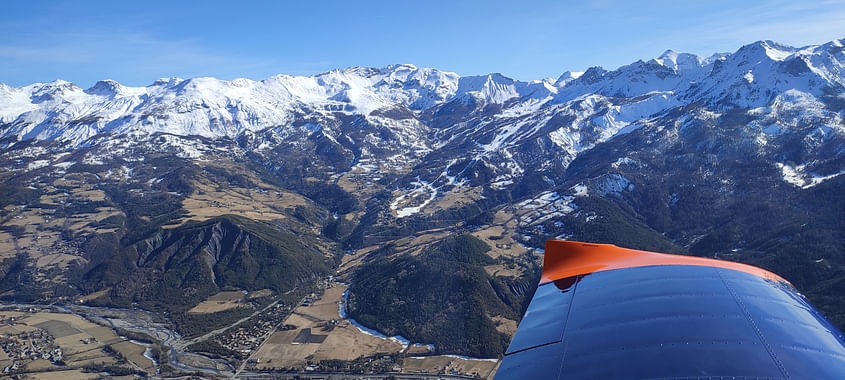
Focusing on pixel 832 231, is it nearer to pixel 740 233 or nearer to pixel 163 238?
pixel 740 233

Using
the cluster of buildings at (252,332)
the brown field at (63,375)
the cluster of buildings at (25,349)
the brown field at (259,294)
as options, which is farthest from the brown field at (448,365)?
the cluster of buildings at (25,349)

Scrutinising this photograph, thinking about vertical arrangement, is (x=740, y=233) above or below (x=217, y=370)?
above

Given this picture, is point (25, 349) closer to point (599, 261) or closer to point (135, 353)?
point (135, 353)

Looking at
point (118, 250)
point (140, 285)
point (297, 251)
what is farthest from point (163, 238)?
point (297, 251)

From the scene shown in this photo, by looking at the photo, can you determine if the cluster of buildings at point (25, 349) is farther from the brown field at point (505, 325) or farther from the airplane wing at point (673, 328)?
the airplane wing at point (673, 328)

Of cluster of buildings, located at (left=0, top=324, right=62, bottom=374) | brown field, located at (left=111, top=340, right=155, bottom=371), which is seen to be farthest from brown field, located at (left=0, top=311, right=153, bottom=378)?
cluster of buildings, located at (left=0, top=324, right=62, bottom=374)

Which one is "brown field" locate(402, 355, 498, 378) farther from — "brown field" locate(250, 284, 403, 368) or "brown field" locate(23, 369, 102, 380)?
"brown field" locate(23, 369, 102, 380)

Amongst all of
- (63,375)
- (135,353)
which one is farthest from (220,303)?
(63,375)
